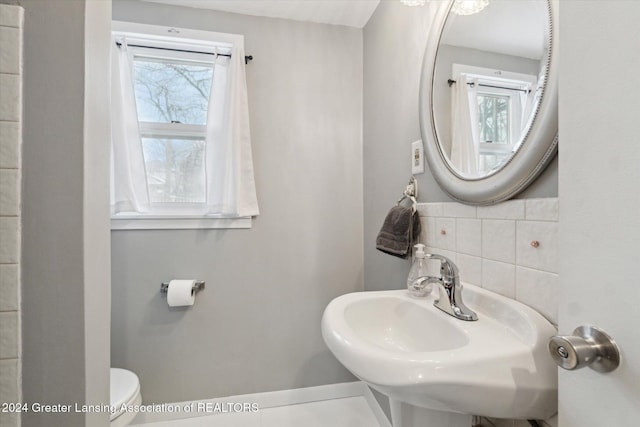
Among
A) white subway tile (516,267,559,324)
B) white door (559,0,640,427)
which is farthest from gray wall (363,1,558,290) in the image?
→ white door (559,0,640,427)

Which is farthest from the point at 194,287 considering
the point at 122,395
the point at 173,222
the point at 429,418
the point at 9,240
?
the point at 429,418

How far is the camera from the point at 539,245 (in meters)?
0.70

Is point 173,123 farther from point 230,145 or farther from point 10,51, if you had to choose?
point 10,51

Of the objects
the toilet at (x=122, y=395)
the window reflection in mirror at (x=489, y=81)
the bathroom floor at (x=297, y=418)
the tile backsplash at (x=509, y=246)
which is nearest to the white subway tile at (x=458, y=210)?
the tile backsplash at (x=509, y=246)

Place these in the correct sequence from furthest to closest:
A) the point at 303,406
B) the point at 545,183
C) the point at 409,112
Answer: the point at 303,406 → the point at 409,112 → the point at 545,183

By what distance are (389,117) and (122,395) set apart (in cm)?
173

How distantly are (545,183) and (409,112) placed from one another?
0.72 metres

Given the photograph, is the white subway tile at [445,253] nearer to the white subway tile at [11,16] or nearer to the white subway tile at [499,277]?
the white subway tile at [499,277]

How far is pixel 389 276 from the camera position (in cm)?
149

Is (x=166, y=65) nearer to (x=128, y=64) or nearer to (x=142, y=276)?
(x=128, y=64)

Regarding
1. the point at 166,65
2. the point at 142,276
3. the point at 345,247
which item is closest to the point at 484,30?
the point at 345,247

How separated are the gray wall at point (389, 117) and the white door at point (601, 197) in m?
0.61

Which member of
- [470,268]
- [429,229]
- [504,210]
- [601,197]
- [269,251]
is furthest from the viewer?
[269,251]

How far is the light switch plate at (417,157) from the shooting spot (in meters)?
1.19
